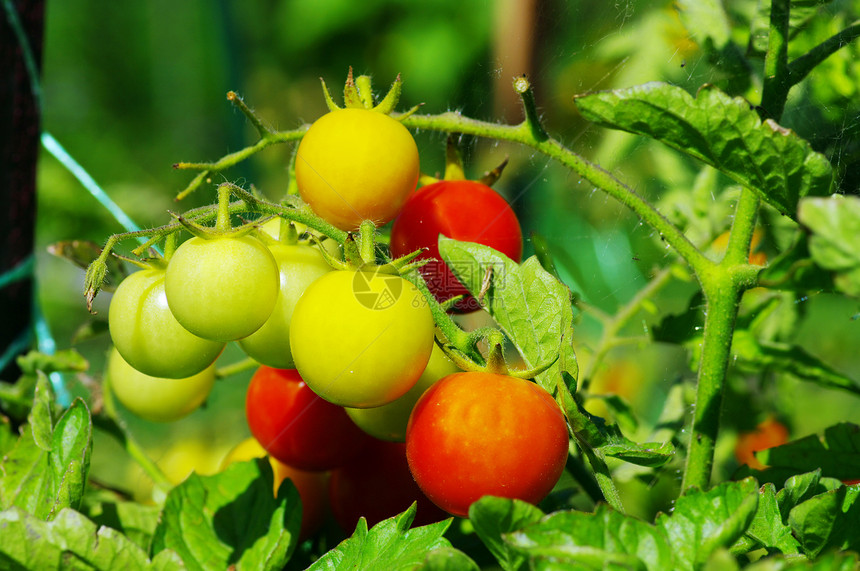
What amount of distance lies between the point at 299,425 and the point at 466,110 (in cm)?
26

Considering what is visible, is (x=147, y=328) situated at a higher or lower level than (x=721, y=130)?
lower

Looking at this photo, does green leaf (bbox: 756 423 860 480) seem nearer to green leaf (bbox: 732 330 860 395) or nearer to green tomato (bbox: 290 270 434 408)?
green leaf (bbox: 732 330 860 395)

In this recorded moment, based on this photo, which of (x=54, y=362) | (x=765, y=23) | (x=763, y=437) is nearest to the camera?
(x=765, y=23)

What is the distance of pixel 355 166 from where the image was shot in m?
0.40

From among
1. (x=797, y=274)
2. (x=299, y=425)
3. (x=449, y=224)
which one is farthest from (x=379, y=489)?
(x=797, y=274)

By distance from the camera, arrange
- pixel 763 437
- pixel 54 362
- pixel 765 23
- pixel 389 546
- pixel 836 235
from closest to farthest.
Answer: pixel 836 235 < pixel 389 546 < pixel 765 23 < pixel 54 362 < pixel 763 437

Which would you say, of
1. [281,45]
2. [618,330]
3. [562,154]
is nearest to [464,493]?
[562,154]

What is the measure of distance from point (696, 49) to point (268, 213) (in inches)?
13.1

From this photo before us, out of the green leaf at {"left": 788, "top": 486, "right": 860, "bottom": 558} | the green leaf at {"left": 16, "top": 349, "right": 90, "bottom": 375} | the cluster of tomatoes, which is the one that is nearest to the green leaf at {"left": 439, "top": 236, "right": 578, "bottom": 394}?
the cluster of tomatoes

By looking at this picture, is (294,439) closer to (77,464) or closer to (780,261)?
(77,464)

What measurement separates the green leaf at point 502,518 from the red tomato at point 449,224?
6.2 inches

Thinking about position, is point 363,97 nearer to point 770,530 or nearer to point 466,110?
point 466,110

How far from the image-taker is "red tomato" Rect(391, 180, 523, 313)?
1.46ft

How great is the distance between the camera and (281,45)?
2361 millimetres
